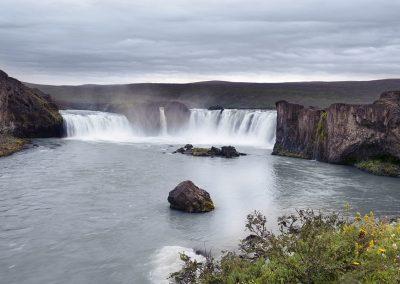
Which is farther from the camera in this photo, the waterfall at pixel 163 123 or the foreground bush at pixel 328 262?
the waterfall at pixel 163 123

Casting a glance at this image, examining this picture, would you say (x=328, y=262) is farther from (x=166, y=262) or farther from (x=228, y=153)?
(x=228, y=153)

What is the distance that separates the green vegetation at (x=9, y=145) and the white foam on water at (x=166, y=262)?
33331 mm

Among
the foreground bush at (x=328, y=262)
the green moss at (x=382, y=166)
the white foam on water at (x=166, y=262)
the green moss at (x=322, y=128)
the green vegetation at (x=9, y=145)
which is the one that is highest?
the green moss at (x=322, y=128)

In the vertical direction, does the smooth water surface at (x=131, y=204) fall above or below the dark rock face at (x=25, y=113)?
below

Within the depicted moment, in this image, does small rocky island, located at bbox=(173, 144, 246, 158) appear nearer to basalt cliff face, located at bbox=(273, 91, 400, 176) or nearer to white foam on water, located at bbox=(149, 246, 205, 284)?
basalt cliff face, located at bbox=(273, 91, 400, 176)

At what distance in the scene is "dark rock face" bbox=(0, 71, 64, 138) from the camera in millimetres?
61031

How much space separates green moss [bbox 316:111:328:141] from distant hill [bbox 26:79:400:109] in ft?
296

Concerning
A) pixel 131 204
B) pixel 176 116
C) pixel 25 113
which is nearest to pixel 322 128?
pixel 131 204

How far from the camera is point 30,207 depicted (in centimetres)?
2644

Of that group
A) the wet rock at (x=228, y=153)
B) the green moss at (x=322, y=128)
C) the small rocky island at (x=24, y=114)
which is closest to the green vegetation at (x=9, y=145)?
the small rocky island at (x=24, y=114)

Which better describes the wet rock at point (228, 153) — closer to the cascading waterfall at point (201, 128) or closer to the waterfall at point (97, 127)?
the cascading waterfall at point (201, 128)

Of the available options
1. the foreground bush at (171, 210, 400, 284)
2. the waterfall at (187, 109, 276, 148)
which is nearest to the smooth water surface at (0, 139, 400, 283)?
the foreground bush at (171, 210, 400, 284)

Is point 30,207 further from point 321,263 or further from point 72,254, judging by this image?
point 321,263

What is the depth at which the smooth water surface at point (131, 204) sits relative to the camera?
18.2m
